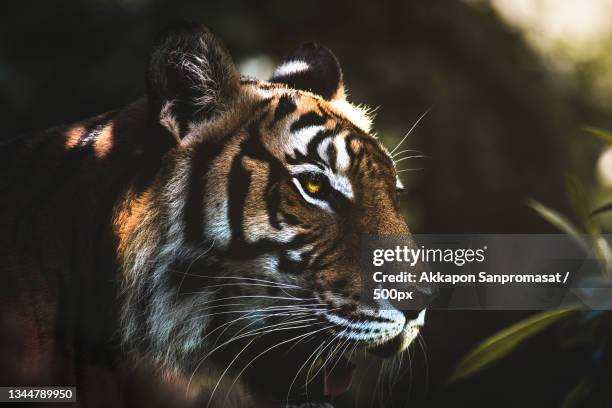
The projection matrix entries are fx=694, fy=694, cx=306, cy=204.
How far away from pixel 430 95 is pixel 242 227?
40.5 inches

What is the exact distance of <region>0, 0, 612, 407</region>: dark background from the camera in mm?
1521

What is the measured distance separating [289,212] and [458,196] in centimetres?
81

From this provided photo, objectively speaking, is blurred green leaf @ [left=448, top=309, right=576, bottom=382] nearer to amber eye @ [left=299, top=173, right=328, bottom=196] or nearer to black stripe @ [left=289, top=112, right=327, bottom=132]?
amber eye @ [left=299, top=173, right=328, bottom=196]

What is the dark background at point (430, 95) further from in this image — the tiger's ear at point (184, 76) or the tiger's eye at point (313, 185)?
the tiger's eye at point (313, 185)

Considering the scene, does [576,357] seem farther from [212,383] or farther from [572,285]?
[212,383]

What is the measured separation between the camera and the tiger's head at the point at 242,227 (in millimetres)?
1290

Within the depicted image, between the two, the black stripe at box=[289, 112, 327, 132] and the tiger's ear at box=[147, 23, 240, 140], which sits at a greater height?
the tiger's ear at box=[147, 23, 240, 140]

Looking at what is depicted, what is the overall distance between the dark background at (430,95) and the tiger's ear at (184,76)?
147 millimetres

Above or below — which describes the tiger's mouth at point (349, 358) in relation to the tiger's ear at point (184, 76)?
below

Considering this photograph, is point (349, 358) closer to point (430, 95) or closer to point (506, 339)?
point (506, 339)

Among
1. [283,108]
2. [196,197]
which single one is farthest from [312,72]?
[196,197]

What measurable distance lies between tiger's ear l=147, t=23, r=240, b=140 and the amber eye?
22 cm

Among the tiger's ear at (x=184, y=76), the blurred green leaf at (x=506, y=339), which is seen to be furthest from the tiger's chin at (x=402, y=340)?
the tiger's ear at (x=184, y=76)

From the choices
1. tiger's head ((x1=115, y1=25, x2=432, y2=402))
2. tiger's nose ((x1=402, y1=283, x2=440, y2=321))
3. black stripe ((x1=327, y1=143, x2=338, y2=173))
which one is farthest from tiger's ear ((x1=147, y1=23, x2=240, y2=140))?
tiger's nose ((x1=402, y1=283, x2=440, y2=321))
